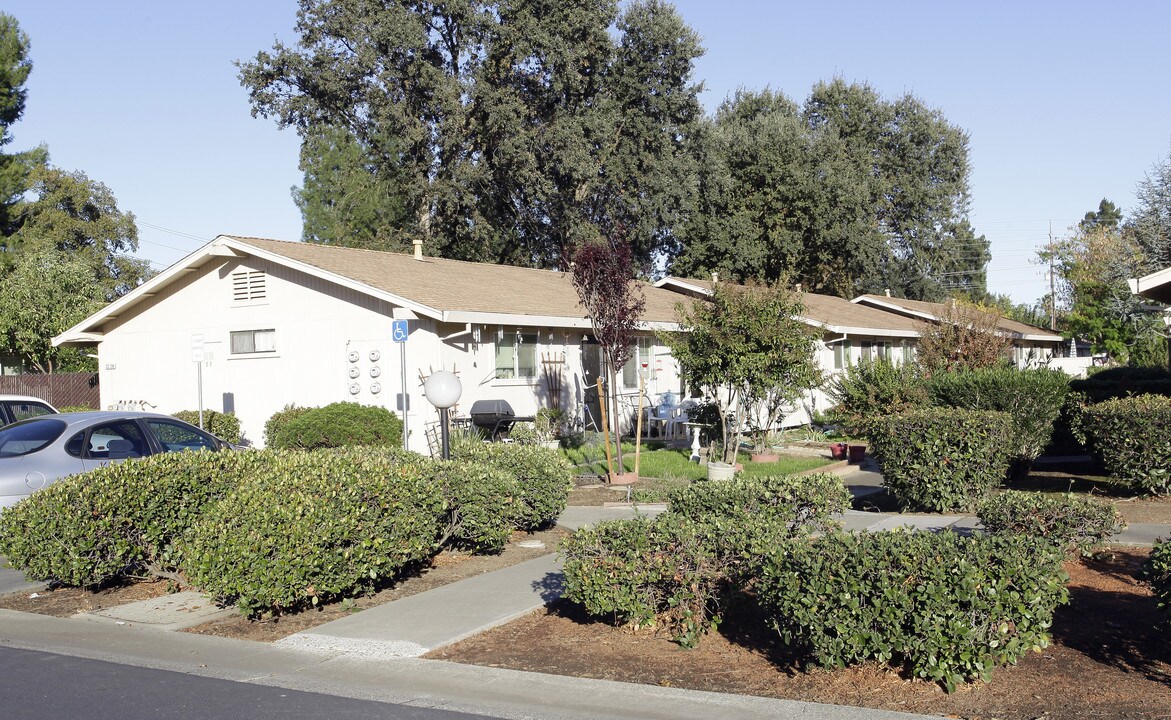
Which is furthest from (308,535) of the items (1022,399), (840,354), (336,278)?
(840,354)

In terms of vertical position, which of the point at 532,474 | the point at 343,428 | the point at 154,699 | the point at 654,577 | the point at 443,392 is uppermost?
the point at 443,392

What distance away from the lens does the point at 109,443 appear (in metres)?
11.6

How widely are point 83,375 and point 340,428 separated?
12.7 metres

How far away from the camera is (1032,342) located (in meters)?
39.9

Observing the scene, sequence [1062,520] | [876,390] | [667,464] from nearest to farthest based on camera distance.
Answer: [1062,520] → [667,464] → [876,390]

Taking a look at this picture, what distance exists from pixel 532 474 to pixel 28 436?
222 inches

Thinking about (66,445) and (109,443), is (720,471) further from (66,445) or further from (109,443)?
(66,445)

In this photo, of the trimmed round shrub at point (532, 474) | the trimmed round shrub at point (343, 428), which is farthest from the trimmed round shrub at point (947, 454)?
the trimmed round shrub at point (343, 428)

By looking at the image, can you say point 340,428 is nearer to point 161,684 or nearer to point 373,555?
point 373,555

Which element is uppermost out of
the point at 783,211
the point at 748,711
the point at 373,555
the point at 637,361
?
the point at 783,211

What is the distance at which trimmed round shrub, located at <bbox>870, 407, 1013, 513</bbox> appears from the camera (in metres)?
10.9

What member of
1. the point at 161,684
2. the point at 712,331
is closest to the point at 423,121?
the point at 712,331

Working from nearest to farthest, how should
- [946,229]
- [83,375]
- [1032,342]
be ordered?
[83,375] < [1032,342] < [946,229]

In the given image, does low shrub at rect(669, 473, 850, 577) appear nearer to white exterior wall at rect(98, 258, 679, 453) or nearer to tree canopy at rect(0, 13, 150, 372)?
white exterior wall at rect(98, 258, 679, 453)
